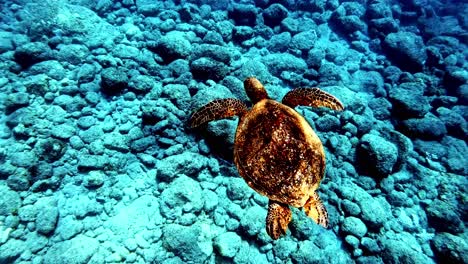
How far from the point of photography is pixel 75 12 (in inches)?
192

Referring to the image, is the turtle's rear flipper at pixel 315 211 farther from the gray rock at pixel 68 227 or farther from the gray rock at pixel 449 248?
the gray rock at pixel 68 227

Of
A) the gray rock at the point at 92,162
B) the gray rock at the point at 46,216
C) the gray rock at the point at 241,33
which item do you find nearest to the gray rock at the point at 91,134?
the gray rock at the point at 92,162

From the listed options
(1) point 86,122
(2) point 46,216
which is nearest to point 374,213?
(2) point 46,216

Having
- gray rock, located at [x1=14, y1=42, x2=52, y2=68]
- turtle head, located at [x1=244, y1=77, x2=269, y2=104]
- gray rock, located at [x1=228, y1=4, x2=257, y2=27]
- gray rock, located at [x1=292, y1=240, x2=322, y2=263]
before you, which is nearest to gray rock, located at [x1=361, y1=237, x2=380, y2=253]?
gray rock, located at [x1=292, y1=240, x2=322, y2=263]

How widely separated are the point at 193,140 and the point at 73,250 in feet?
6.33

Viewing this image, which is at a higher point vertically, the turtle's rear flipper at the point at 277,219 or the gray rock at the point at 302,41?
the gray rock at the point at 302,41

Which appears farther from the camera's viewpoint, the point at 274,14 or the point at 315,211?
the point at 274,14

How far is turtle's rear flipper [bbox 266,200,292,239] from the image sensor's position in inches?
102

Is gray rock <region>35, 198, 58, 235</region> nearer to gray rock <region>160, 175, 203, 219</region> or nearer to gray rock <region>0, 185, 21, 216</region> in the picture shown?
gray rock <region>0, 185, 21, 216</region>

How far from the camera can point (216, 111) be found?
2.99 meters

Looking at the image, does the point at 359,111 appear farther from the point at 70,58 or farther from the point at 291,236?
the point at 70,58

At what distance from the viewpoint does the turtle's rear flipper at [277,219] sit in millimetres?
2600

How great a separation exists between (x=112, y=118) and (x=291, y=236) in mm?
3117

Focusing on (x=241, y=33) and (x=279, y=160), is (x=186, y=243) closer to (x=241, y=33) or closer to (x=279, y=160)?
(x=279, y=160)
